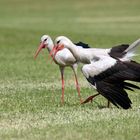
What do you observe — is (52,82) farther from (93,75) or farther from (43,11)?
(43,11)

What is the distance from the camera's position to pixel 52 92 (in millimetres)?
14156

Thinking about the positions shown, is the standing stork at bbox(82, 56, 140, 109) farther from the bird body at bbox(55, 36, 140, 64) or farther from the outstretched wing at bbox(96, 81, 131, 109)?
the bird body at bbox(55, 36, 140, 64)

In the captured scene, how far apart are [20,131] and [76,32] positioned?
25687mm

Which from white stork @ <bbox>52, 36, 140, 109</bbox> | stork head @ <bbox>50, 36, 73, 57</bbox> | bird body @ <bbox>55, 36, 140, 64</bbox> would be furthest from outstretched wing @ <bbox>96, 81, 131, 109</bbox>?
stork head @ <bbox>50, 36, 73, 57</bbox>

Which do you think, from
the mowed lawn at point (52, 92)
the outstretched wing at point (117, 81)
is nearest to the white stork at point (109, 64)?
the outstretched wing at point (117, 81)

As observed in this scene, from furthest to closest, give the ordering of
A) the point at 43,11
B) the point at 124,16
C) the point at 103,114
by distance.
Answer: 1. the point at 43,11
2. the point at 124,16
3. the point at 103,114

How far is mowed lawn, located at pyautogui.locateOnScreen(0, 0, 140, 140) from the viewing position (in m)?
8.66

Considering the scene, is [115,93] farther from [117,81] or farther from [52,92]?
[52,92]

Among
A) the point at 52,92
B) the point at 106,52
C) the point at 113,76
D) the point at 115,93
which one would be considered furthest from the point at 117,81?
the point at 52,92

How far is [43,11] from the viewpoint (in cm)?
5238

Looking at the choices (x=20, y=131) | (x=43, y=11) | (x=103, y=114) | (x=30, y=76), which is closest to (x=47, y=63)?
(x=30, y=76)

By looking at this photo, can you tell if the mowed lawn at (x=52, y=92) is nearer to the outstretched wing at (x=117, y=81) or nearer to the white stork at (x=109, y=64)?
the outstretched wing at (x=117, y=81)

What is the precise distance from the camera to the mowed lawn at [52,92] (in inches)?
341

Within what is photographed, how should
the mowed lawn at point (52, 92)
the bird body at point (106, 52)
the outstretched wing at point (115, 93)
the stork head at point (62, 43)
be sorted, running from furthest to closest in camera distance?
the stork head at point (62, 43) < the bird body at point (106, 52) < the outstretched wing at point (115, 93) < the mowed lawn at point (52, 92)
